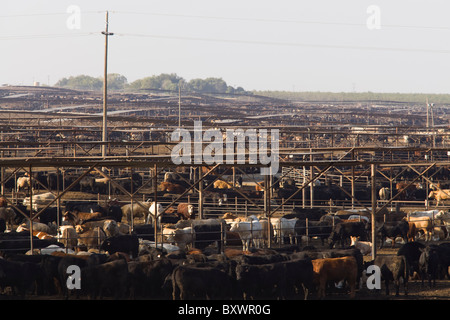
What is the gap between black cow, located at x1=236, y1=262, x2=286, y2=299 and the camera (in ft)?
50.8

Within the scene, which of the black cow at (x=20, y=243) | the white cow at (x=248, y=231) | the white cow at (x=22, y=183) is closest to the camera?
the black cow at (x=20, y=243)

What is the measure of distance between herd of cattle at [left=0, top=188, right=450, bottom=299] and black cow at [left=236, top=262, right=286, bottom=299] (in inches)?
0.9

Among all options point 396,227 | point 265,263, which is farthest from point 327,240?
point 265,263

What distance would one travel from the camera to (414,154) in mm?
52188

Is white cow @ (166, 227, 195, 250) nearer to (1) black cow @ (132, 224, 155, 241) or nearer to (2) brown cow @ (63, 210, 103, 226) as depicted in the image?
(1) black cow @ (132, 224, 155, 241)

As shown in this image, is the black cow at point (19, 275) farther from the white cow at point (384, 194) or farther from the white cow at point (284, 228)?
the white cow at point (384, 194)

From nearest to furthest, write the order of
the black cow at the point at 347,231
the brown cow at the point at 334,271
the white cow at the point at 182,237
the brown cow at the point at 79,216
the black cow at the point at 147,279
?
the black cow at the point at 147,279
the brown cow at the point at 334,271
the white cow at the point at 182,237
the black cow at the point at 347,231
the brown cow at the point at 79,216

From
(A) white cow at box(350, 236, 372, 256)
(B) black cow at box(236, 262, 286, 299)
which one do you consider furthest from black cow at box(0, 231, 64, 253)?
(A) white cow at box(350, 236, 372, 256)

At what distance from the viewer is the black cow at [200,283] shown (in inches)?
592

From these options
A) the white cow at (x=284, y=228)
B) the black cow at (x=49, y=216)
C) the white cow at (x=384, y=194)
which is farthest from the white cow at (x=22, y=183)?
the white cow at (x=384, y=194)

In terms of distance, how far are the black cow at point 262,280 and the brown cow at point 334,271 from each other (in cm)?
94

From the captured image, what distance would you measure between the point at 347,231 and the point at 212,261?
7.84 metres

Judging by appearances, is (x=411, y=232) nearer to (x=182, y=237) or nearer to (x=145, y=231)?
(x=182, y=237)

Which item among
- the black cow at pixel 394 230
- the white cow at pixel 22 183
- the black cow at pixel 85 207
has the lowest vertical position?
the black cow at pixel 394 230
